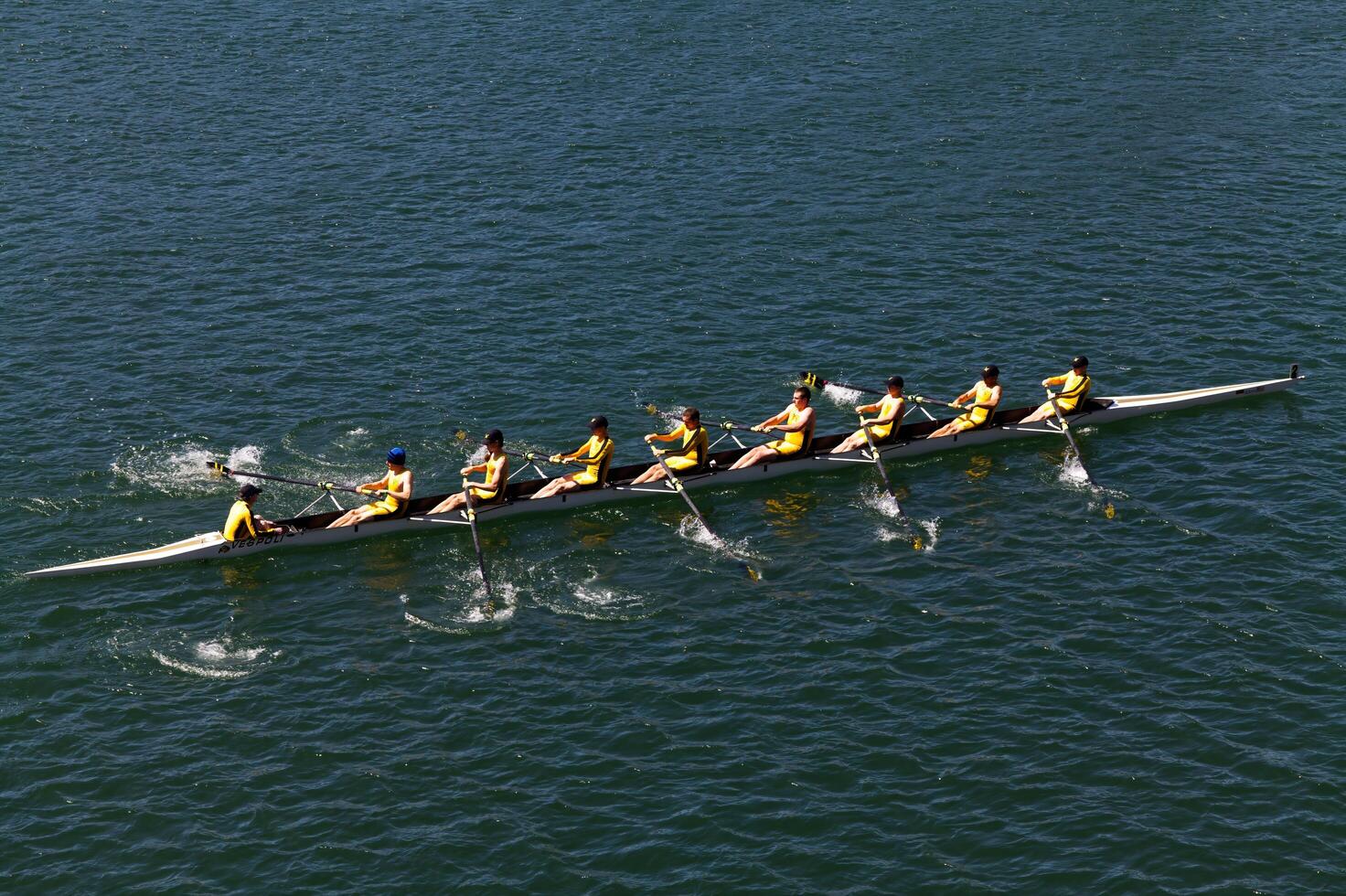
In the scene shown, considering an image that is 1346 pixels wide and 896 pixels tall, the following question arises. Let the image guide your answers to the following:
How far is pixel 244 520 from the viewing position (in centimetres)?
3919

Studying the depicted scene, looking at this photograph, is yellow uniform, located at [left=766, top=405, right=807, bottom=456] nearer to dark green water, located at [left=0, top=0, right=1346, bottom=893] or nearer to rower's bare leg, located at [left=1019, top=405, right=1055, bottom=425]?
dark green water, located at [left=0, top=0, right=1346, bottom=893]

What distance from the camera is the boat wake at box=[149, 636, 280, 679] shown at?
35656 mm

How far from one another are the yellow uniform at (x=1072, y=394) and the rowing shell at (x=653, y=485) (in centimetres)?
37

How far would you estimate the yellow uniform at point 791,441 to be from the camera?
143 ft

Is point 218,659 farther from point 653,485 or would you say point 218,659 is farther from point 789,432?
point 789,432

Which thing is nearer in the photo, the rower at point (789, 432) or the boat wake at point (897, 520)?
the boat wake at point (897, 520)

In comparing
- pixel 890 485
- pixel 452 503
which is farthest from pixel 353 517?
pixel 890 485

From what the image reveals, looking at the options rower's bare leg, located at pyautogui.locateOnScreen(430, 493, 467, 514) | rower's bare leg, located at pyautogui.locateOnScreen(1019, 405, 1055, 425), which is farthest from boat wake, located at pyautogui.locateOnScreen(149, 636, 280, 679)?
rower's bare leg, located at pyautogui.locateOnScreen(1019, 405, 1055, 425)

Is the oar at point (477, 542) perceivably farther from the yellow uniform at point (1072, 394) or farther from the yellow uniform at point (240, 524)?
the yellow uniform at point (1072, 394)

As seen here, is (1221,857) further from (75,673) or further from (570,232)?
(570,232)

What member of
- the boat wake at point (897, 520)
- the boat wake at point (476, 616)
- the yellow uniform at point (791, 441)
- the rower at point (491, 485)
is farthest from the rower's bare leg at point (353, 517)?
the boat wake at point (897, 520)

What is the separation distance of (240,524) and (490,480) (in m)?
6.49

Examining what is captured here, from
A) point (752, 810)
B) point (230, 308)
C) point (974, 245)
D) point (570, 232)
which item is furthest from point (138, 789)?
point (974, 245)

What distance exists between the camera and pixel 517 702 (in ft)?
113
